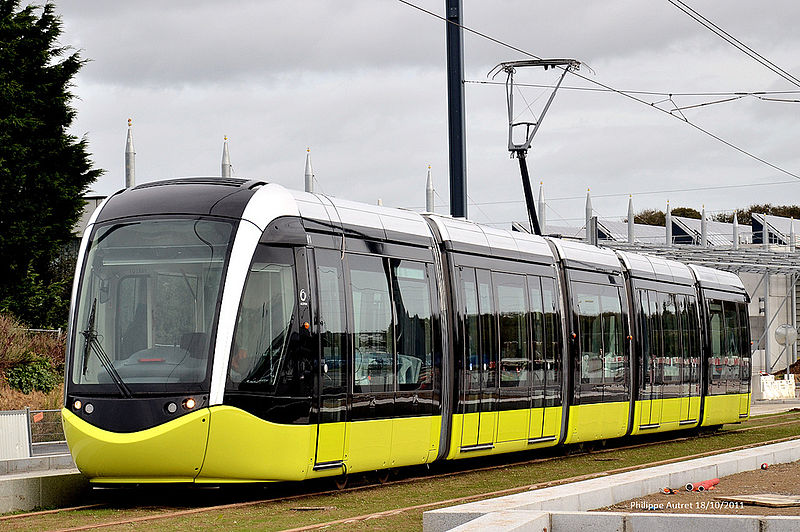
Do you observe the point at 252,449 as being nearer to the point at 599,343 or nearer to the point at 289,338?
the point at 289,338

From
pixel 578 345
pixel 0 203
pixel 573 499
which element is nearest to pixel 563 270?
pixel 578 345

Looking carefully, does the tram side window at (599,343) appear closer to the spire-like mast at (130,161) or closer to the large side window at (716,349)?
the large side window at (716,349)

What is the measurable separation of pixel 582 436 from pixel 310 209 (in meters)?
8.57

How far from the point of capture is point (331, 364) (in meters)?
14.6

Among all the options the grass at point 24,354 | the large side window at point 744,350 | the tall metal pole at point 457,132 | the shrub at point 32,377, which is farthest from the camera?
the shrub at point 32,377

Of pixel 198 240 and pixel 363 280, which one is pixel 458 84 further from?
pixel 198 240

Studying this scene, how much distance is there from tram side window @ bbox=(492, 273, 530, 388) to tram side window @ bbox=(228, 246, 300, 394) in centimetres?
526

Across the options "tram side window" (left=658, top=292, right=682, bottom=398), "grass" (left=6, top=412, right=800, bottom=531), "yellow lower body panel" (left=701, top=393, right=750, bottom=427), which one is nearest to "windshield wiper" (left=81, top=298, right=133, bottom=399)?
"grass" (left=6, top=412, right=800, bottom=531)

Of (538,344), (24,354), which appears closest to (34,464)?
(538,344)

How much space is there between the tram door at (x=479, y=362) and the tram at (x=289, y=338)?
0.11ft

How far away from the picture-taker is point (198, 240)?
1380cm

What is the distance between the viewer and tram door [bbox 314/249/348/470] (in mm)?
14406

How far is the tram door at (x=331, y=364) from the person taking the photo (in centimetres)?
1441

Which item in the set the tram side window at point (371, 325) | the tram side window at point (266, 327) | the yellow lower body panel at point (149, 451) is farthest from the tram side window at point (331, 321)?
the yellow lower body panel at point (149, 451)
